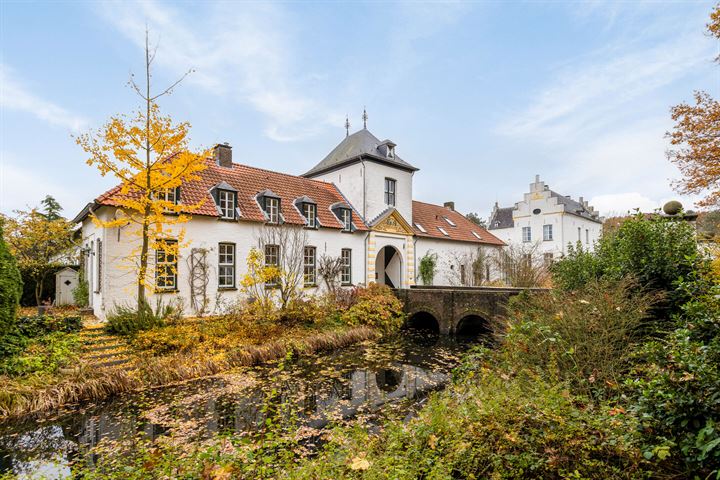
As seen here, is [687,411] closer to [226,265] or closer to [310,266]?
[226,265]

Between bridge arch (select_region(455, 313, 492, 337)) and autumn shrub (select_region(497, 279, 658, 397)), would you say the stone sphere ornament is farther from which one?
bridge arch (select_region(455, 313, 492, 337))

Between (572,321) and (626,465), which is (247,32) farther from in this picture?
(626,465)

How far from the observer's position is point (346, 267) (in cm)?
1925

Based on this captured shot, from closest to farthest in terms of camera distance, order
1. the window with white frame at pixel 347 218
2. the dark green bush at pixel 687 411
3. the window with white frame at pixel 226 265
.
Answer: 1. the dark green bush at pixel 687 411
2. the window with white frame at pixel 226 265
3. the window with white frame at pixel 347 218

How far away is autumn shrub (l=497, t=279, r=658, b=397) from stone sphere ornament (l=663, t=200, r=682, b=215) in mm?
2480

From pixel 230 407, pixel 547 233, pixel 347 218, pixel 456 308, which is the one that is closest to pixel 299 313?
pixel 230 407

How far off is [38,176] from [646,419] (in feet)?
49.1

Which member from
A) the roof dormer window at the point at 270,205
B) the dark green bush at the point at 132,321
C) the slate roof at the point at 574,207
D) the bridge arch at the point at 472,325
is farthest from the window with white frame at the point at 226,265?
the slate roof at the point at 574,207

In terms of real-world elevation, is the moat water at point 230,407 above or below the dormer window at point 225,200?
below

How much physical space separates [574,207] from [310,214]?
2779 centimetres

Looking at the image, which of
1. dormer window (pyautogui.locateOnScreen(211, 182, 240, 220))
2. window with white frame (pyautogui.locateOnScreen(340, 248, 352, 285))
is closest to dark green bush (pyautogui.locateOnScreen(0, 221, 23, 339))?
dormer window (pyautogui.locateOnScreen(211, 182, 240, 220))

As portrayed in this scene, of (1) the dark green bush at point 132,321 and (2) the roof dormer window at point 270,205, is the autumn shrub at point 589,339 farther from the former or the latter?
(2) the roof dormer window at point 270,205

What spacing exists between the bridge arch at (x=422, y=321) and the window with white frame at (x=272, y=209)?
8710mm

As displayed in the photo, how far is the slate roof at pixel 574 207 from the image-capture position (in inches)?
1202
